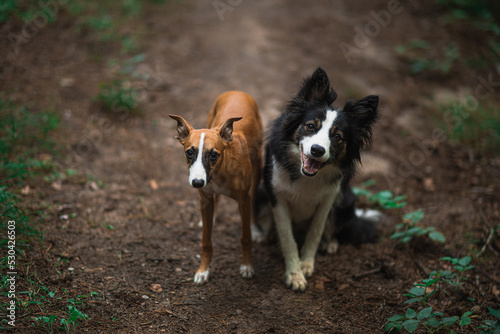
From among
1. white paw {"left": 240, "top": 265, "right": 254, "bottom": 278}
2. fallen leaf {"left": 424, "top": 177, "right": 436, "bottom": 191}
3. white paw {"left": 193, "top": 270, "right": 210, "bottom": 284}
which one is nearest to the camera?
white paw {"left": 193, "top": 270, "right": 210, "bottom": 284}

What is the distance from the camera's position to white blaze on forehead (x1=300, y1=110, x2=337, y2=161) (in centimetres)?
289

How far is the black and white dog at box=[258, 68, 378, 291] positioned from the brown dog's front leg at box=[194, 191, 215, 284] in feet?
2.14

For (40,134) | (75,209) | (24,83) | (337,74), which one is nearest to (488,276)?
(75,209)

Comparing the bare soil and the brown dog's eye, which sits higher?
the brown dog's eye

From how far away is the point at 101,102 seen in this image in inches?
213

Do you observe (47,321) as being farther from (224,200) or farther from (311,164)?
(224,200)

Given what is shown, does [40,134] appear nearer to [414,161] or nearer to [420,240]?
[420,240]

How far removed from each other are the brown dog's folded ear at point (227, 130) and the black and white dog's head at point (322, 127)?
574 millimetres

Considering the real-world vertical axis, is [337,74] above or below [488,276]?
below

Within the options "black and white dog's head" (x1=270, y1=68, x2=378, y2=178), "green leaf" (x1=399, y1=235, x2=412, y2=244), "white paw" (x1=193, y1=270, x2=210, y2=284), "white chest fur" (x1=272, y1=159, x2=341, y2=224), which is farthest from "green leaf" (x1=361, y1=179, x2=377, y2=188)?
"white paw" (x1=193, y1=270, x2=210, y2=284)

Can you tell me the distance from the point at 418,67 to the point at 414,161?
110 inches

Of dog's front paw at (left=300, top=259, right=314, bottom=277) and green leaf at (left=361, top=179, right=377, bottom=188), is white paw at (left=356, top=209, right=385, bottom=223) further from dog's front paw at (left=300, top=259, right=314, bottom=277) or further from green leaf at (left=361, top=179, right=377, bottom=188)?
dog's front paw at (left=300, top=259, right=314, bottom=277)

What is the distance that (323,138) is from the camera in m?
2.94

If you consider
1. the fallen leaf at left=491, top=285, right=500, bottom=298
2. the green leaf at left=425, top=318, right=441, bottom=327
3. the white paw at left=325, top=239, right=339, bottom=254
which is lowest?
the white paw at left=325, top=239, right=339, bottom=254
